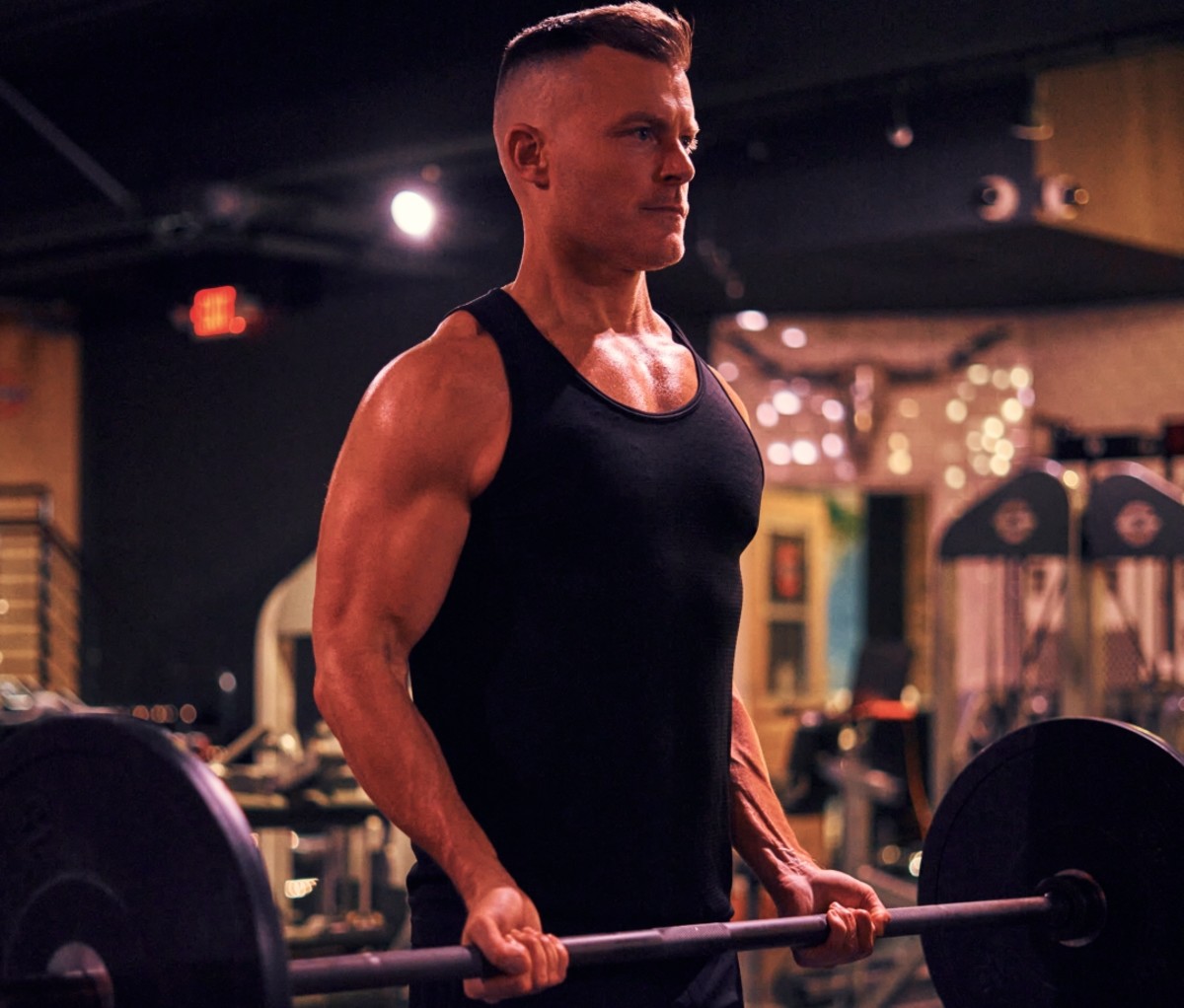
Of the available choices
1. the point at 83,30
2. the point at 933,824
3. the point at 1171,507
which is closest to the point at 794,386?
the point at 1171,507

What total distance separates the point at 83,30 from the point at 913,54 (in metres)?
3.01

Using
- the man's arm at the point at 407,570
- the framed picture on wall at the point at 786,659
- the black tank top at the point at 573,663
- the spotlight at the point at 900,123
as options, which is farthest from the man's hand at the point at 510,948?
the framed picture on wall at the point at 786,659

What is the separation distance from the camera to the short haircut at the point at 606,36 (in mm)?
1595

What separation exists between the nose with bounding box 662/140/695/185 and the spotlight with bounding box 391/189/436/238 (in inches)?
215

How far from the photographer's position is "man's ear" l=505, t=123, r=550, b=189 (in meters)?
1.61

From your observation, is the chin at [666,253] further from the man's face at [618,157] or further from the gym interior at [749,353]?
the gym interior at [749,353]

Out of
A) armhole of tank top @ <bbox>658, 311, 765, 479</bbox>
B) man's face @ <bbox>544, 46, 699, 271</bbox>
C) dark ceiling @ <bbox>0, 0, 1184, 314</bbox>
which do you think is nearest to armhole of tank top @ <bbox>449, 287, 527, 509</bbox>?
man's face @ <bbox>544, 46, 699, 271</bbox>

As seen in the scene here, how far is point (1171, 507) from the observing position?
5395 millimetres

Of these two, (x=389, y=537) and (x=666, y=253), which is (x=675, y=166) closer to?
(x=666, y=253)

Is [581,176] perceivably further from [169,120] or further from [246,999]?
[169,120]

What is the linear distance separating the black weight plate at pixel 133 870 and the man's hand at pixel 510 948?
0.59 feet

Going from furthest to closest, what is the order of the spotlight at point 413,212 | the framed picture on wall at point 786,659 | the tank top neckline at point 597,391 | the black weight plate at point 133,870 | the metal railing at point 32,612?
1. the metal railing at point 32,612
2. the framed picture on wall at point 786,659
3. the spotlight at point 413,212
4. the tank top neckline at point 597,391
5. the black weight plate at point 133,870

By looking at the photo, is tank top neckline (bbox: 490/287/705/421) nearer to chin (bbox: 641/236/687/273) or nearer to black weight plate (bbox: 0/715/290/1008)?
chin (bbox: 641/236/687/273)

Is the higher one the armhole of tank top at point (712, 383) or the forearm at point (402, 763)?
the armhole of tank top at point (712, 383)
